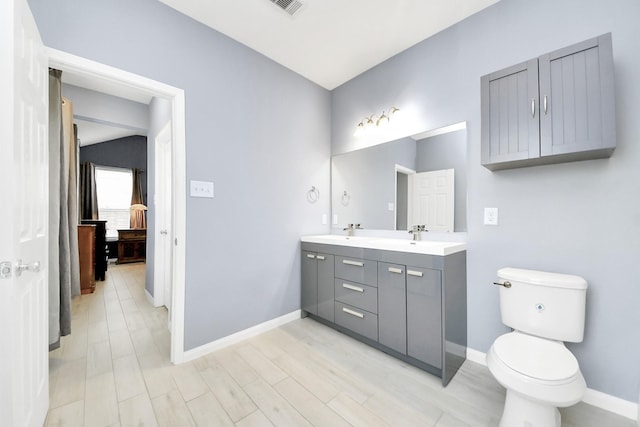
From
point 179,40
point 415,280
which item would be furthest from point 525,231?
point 179,40

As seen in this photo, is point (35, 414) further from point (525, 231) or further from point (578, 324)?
point (525, 231)

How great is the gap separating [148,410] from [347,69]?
3204 mm

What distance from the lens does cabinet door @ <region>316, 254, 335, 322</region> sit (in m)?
2.38

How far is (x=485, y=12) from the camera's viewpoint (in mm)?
1877

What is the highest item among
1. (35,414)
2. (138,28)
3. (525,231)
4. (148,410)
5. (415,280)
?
(138,28)

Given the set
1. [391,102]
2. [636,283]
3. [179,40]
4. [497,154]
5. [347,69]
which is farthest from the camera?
[347,69]

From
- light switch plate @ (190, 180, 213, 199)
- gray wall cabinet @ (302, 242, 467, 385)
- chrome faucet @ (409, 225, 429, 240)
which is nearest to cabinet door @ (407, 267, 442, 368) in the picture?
gray wall cabinet @ (302, 242, 467, 385)

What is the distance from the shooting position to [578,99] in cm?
135

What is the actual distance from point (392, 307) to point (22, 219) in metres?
2.11

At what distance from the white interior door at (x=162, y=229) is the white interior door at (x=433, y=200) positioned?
8.95ft

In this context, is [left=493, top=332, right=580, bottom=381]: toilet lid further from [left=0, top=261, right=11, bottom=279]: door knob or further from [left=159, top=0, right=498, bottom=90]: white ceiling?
[left=159, top=0, right=498, bottom=90]: white ceiling

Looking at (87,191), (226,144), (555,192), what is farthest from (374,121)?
(87,191)

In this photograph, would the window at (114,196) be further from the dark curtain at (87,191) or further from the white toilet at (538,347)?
the white toilet at (538,347)

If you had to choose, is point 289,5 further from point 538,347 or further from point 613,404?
point 613,404
